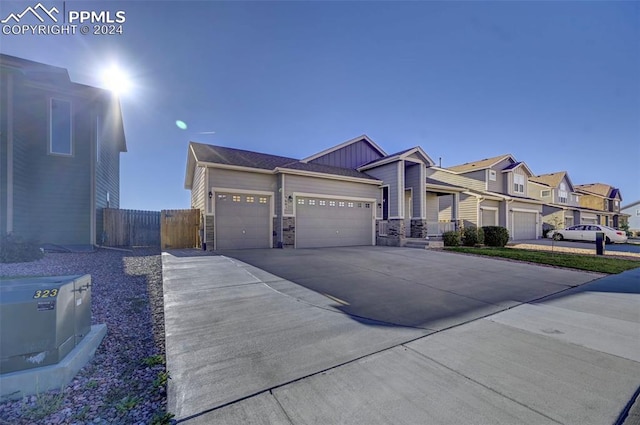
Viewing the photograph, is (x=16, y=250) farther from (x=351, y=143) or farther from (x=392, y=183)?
(x=351, y=143)

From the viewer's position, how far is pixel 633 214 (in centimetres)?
3578

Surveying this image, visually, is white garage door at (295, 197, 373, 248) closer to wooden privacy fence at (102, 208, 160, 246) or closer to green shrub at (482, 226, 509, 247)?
green shrub at (482, 226, 509, 247)

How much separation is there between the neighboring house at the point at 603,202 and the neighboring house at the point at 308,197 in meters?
31.0

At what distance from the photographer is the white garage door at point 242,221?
37.3 ft

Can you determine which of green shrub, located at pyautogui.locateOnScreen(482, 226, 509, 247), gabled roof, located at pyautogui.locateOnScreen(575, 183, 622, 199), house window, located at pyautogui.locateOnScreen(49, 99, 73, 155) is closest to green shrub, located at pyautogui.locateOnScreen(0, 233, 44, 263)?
house window, located at pyautogui.locateOnScreen(49, 99, 73, 155)

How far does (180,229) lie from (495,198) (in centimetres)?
2115

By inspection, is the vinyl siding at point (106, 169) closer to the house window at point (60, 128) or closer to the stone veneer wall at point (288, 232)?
the house window at point (60, 128)

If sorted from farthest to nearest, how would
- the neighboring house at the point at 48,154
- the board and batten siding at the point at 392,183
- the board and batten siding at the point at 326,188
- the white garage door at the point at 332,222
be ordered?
1. the board and batten siding at the point at 392,183
2. the white garage door at the point at 332,222
3. the board and batten siding at the point at 326,188
4. the neighboring house at the point at 48,154

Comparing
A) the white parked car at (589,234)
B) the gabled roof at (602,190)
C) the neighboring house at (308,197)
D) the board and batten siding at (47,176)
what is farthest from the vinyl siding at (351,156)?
the gabled roof at (602,190)

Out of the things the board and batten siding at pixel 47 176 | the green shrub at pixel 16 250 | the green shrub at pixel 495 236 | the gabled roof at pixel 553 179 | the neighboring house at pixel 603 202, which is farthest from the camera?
the neighboring house at pixel 603 202

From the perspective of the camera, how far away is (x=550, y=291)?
18.1 ft

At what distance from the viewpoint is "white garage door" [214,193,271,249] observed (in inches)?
447

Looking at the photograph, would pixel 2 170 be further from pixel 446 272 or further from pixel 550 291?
pixel 550 291

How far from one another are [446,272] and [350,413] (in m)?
6.35
